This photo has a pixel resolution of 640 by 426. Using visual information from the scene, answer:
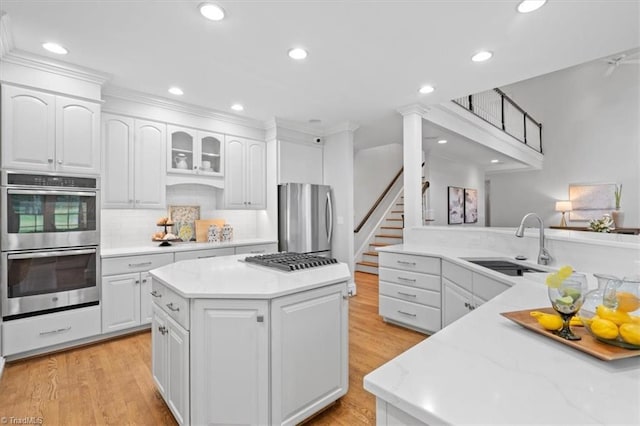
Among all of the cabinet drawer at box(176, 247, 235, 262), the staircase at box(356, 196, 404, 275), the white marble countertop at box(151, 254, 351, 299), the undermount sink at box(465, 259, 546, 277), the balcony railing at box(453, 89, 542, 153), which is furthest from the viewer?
the staircase at box(356, 196, 404, 275)

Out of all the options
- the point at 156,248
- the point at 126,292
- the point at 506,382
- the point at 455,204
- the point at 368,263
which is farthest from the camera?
the point at 455,204

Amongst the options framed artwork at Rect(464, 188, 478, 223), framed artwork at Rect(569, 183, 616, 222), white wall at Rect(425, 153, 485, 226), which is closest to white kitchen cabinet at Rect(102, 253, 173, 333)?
white wall at Rect(425, 153, 485, 226)

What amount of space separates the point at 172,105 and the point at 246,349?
3.21 meters

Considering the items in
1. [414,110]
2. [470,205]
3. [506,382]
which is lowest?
[506,382]

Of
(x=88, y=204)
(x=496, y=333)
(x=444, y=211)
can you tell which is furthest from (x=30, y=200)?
(x=444, y=211)

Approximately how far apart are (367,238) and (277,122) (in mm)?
3528

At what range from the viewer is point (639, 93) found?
22.1 feet

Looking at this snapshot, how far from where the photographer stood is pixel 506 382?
0.66 m

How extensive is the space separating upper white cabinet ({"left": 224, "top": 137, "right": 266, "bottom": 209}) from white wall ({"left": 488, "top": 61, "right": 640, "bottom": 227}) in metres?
7.97

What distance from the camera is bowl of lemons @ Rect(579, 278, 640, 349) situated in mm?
761

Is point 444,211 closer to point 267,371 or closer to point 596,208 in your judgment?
point 596,208

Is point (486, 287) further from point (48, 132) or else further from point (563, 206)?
point (563, 206)

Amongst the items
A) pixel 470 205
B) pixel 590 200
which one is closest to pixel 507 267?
pixel 470 205

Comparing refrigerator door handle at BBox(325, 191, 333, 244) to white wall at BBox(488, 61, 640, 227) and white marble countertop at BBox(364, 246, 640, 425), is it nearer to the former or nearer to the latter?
white marble countertop at BBox(364, 246, 640, 425)
